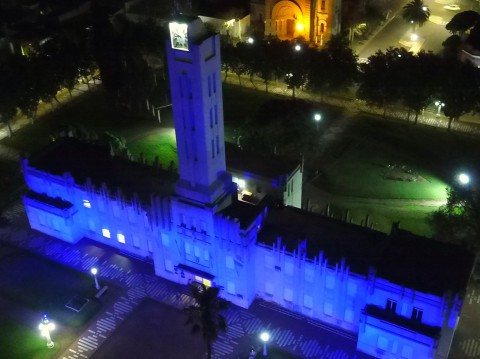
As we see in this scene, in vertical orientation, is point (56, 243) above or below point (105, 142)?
below

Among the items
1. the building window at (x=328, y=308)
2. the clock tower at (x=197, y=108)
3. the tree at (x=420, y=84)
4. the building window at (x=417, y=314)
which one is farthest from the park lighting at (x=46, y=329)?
the tree at (x=420, y=84)

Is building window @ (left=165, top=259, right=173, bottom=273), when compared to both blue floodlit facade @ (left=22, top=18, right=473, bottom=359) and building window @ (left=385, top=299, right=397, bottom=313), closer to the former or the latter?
blue floodlit facade @ (left=22, top=18, right=473, bottom=359)

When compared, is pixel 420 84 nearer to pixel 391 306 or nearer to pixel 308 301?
pixel 308 301

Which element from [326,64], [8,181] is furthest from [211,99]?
[326,64]

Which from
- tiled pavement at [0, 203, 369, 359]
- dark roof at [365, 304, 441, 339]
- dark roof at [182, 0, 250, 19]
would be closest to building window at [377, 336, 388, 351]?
dark roof at [365, 304, 441, 339]

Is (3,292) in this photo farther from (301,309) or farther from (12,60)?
(12,60)

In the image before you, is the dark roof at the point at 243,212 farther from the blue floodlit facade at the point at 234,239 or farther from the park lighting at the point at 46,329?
the park lighting at the point at 46,329
